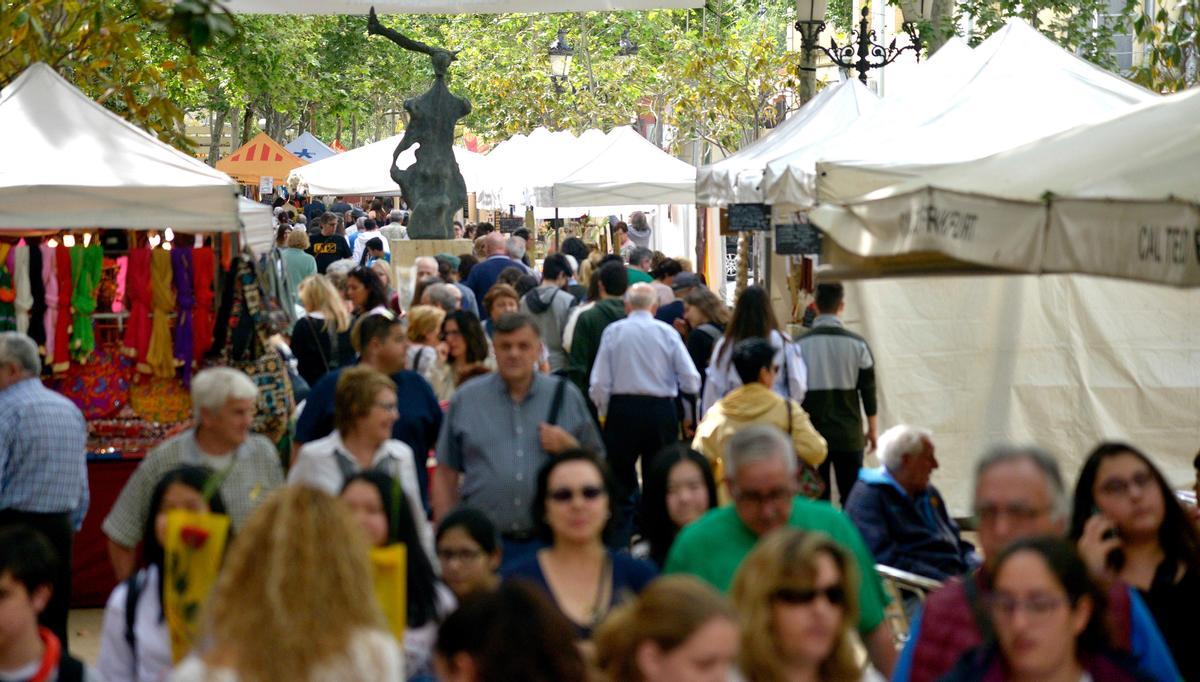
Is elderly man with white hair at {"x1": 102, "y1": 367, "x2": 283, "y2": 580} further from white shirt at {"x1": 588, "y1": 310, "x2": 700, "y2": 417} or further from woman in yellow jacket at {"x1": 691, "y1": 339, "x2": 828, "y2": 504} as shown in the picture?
white shirt at {"x1": 588, "y1": 310, "x2": 700, "y2": 417}

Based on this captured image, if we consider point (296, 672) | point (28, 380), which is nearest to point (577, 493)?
point (296, 672)

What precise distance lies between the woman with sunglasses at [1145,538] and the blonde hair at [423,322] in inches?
213

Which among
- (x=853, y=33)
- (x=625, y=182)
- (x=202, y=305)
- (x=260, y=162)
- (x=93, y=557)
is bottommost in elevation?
(x=93, y=557)

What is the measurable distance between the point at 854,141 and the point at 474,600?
28.8 feet

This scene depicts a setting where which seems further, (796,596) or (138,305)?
(138,305)

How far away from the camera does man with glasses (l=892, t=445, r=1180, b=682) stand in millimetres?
4484

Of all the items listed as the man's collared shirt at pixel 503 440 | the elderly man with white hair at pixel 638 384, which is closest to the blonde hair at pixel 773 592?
the man's collared shirt at pixel 503 440

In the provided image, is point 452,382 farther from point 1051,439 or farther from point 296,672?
point 296,672

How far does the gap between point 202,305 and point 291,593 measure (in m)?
7.35

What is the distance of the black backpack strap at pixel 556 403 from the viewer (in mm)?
7333

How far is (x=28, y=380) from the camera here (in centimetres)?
814

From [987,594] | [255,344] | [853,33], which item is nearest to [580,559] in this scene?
[987,594]

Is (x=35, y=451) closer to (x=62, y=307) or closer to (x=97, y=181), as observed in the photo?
(x=97, y=181)

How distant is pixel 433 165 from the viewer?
68.0 feet
